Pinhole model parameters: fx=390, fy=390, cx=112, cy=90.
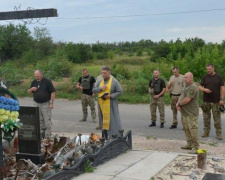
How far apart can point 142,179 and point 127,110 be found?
31.1 ft

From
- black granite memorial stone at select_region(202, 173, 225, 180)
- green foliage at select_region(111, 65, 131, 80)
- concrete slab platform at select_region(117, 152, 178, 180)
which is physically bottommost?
concrete slab platform at select_region(117, 152, 178, 180)

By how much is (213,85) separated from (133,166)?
3.84m

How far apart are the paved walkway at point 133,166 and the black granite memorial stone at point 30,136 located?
1192 mm

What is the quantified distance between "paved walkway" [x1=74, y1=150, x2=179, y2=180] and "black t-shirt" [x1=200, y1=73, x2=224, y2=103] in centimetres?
262

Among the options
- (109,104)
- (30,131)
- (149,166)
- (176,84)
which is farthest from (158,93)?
(30,131)

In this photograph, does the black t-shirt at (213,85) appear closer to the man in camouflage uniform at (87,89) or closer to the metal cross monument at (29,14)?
the man in camouflage uniform at (87,89)

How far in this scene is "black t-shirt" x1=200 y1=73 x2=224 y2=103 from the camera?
32.4 feet

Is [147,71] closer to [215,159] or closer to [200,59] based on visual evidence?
[200,59]

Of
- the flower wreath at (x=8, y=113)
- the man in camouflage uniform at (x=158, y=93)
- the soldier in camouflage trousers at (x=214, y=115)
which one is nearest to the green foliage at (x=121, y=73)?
the man in camouflage uniform at (x=158, y=93)

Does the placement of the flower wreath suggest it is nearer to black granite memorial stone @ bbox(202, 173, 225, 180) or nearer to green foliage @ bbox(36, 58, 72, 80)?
black granite memorial stone @ bbox(202, 173, 225, 180)

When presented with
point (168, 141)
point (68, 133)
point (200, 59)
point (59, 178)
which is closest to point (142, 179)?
point (59, 178)

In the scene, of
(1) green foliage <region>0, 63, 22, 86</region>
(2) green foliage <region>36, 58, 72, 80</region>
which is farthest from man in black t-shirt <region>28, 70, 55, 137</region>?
(1) green foliage <region>0, 63, 22, 86</region>

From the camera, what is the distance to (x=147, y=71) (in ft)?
76.3

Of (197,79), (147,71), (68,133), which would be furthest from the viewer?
(147,71)
